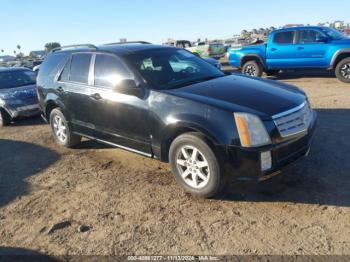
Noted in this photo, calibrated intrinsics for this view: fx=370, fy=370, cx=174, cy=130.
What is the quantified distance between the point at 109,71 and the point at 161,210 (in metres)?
2.31

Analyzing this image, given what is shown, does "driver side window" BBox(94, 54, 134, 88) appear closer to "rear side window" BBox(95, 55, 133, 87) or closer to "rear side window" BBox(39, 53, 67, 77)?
"rear side window" BBox(95, 55, 133, 87)

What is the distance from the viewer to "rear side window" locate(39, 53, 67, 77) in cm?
680

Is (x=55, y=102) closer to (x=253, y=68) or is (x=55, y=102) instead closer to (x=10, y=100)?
(x=10, y=100)

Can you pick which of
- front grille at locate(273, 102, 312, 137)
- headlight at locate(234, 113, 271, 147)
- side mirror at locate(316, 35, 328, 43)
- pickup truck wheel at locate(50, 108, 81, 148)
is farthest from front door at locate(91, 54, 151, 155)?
side mirror at locate(316, 35, 328, 43)

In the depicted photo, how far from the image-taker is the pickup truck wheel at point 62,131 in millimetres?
6660

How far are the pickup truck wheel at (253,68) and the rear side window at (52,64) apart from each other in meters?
8.17

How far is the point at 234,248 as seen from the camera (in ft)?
11.3

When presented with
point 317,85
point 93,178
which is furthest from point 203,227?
point 317,85

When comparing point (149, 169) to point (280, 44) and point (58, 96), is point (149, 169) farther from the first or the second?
point (280, 44)

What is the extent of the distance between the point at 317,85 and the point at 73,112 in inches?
328

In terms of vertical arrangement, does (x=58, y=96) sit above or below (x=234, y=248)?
above

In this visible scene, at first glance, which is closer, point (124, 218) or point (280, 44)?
A: point (124, 218)

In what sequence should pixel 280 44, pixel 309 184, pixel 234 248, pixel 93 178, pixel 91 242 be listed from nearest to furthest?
pixel 234 248 → pixel 91 242 → pixel 309 184 → pixel 93 178 → pixel 280 44

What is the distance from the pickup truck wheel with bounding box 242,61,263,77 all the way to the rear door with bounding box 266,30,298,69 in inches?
15.4
